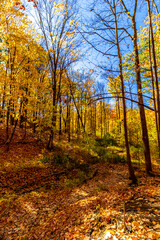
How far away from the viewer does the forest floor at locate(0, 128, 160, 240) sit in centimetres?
312

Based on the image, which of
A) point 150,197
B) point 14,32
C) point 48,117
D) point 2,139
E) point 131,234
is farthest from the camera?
point 2,139

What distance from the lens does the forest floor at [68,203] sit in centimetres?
312

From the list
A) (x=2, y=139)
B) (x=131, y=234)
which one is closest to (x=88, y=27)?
(x=131, y=234)

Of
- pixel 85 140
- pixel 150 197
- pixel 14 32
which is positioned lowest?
pixel 150 197

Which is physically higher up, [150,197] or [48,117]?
[48,117]

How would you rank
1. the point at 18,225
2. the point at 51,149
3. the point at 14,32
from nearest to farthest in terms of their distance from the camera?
1. the point at 18,225
2. the point at 14,32
3. the point at 51,149

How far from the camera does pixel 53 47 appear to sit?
1200cm

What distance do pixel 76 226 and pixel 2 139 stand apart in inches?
432

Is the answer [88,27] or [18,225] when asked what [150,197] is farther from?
[88,27]

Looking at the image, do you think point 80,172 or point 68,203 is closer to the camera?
point 68,203

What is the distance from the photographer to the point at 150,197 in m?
4.34

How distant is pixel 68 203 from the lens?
543 cm

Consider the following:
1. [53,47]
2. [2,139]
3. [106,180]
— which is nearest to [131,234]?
[106,180]

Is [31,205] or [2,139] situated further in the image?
[2,139]
